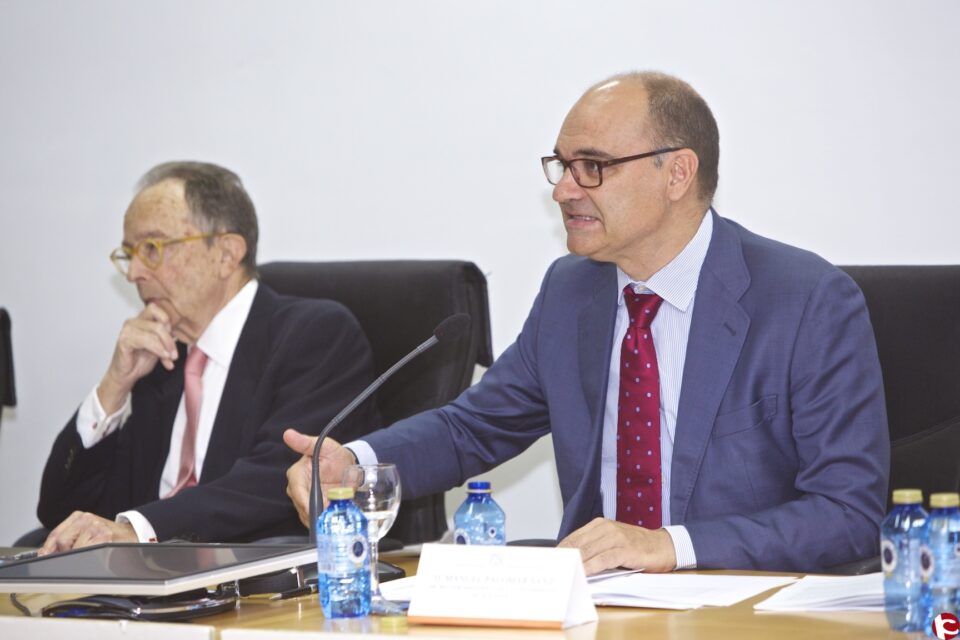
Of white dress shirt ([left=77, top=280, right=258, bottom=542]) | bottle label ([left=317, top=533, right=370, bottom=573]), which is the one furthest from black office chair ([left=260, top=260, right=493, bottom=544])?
bottle label ([left=317, top=533, right=370, bottom=573])

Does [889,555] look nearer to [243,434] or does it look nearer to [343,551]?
[343,551]

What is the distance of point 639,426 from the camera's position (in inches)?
89.7

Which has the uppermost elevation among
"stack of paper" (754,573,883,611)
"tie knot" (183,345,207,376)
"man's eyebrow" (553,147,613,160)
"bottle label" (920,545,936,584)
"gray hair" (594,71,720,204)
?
"gray hair" (594,71,720,204)

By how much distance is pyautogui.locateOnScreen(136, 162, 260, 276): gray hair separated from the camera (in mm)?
3070

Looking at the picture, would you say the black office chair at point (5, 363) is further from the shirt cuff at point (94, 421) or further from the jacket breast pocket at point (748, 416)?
the jacket breast pocket at point (748, 416)

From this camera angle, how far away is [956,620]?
50.6 inches

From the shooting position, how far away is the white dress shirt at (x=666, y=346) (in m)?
2.28

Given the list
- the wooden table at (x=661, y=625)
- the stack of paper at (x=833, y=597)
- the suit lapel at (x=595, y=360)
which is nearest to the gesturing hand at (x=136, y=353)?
the suit lapel at (x=595, y=360)

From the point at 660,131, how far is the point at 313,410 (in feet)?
3.38

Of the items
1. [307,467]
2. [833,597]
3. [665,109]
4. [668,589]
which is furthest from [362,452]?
[833,597]

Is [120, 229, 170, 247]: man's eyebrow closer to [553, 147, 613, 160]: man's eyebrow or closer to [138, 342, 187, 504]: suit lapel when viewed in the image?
[138, 342, 187, 504]: suit lapel

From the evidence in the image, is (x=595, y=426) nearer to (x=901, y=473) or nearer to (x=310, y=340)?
(x=901, y=473)

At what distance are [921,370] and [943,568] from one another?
3.17ft

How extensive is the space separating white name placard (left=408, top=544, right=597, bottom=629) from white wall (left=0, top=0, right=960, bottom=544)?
5.65 ft
